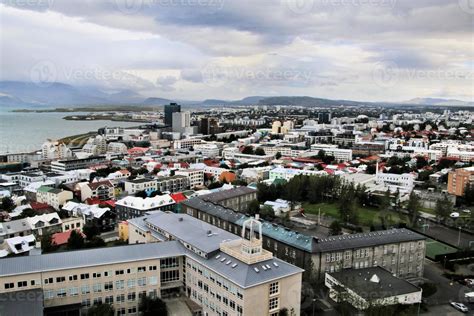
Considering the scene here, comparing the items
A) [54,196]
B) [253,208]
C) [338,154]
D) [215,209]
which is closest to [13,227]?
[54,196]

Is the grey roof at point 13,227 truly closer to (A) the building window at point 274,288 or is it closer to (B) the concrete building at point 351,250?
(B) the concrete building at point 351,250

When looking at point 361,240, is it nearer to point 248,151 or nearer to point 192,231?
point 192,231

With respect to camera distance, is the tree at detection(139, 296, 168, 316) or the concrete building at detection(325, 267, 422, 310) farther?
the concrete building at detection(325, 267, 422, 310)

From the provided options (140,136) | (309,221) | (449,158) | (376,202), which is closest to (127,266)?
(309,221)

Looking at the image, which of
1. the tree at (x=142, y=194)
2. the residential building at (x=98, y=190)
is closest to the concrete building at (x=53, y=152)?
the residential building at (x=98, y=190)

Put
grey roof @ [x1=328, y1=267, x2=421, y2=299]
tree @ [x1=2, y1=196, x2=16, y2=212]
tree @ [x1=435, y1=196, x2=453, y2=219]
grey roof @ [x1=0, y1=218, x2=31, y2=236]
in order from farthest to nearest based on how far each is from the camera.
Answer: tree @ [x1=2, y1=196, x2=16, y2=212], tree @ [x1=435, y1=196, x2=453, y2=219], grey roof @ [x1=0, y1=218, x2=31, y2=236], grey roof @ [x1=328, y1=267, x2=421, y2=299]

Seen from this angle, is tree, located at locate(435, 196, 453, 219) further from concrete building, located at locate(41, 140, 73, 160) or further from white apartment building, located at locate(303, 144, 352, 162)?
concrete building, located at locate(41, 140, 73, 160)

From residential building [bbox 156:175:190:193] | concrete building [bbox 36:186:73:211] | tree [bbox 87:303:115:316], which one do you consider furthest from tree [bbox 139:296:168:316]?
residential building [bbox 156:175:190:193]
